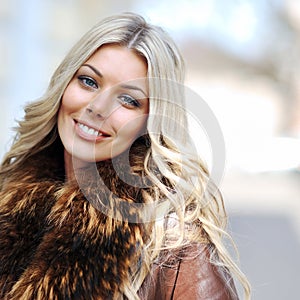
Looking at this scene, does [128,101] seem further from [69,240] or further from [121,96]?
[69,240]

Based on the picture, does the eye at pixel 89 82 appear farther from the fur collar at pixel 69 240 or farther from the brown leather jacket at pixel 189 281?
the brown leather jacket at pixel 189 281

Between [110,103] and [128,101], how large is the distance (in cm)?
4

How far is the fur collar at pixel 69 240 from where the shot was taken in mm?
1398

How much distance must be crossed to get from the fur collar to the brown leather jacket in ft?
0.19

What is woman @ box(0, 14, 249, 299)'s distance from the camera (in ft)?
4.63

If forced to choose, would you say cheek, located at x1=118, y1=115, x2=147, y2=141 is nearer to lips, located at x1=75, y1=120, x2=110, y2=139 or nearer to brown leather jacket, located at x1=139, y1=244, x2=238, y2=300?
lips, located at x1=75, y1=120, x2=110, y2=139

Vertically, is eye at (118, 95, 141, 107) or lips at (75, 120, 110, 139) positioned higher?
eye at (118, 95, 141, 107)

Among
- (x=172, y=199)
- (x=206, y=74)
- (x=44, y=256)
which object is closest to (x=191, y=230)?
(x=172, y=199)

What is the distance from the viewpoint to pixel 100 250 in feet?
4.69

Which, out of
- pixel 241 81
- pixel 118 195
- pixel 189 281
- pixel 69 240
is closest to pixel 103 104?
pixel 118 195

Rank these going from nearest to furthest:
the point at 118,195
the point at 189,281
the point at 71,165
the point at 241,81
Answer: the point at 189,281, the point at 118,195, the point at 71,165, the point at 241,81

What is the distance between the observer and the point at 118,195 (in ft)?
4.94

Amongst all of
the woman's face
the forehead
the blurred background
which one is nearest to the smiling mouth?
the woman's face

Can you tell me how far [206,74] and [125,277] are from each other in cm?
477
